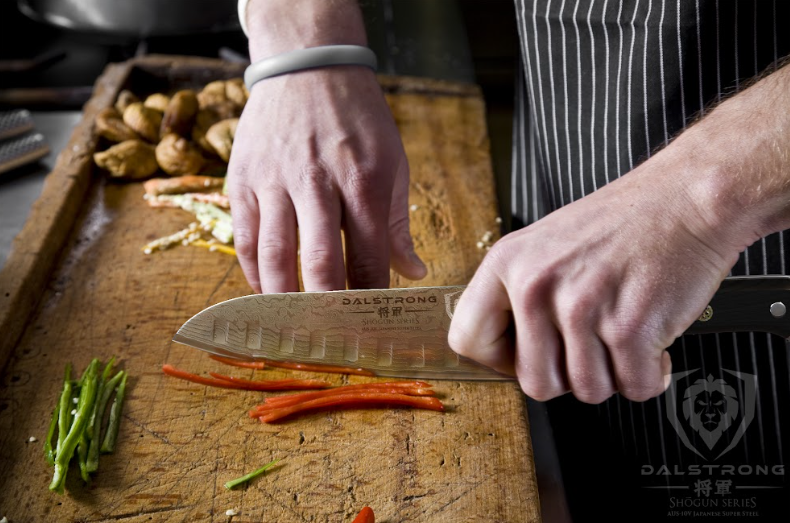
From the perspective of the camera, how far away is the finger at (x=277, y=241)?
1.17 metres

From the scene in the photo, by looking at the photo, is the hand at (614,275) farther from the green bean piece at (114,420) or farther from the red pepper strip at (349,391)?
the green bean piece at (114,420)

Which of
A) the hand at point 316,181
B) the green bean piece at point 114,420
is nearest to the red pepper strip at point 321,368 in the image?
the hand at point 316,181

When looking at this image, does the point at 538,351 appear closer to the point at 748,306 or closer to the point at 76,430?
the point at 748,306

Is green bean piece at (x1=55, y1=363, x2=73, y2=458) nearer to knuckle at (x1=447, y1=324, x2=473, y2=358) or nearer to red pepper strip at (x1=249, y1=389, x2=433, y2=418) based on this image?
red pepper strip at (x1=249, y1=389, x2=433, y2=418)

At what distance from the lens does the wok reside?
2303 mm

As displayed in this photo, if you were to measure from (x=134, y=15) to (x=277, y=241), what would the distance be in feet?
5.00

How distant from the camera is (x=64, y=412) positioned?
45.1 inches

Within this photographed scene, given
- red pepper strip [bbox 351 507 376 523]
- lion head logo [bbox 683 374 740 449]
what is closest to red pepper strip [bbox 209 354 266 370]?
red pepper strip [bbox 351 507 376 523]

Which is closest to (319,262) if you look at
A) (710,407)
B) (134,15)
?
(710,407)

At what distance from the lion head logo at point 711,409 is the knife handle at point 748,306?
0.29 meters

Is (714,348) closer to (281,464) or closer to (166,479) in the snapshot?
(281,464)

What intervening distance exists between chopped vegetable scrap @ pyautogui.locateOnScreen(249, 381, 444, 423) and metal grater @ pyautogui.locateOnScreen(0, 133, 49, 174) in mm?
1263

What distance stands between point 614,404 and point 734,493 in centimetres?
27

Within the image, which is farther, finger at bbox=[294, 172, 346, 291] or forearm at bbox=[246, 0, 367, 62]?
forearm at bbox=[246, 0, 367, 62]
